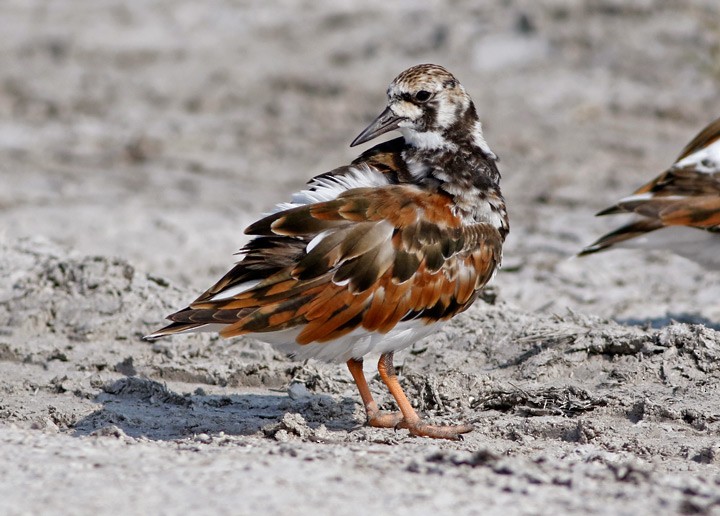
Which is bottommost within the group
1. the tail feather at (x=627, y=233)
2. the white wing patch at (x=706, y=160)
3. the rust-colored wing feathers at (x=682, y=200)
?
the tail feather at (x=627, y=233)

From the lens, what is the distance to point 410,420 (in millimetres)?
5246

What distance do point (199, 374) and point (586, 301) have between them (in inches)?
117

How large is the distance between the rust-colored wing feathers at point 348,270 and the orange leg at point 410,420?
0.38m

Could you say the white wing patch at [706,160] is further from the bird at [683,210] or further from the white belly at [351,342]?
the white belly at [351,342]

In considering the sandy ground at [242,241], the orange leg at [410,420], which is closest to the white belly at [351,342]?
the orange leg at [410,420]

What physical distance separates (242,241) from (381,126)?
3.54m

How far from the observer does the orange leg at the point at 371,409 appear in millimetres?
5367

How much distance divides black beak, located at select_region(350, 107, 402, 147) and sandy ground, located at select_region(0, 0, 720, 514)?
120cm

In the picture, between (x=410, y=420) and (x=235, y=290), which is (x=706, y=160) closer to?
(x=410, y=420)

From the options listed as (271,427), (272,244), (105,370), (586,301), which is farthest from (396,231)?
(586,301)

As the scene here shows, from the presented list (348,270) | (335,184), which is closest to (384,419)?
(348,270)

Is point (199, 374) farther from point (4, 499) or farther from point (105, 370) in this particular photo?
point (4, 499)

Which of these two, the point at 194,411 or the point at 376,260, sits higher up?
the point at 376,260

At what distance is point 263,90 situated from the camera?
39.3 ft
